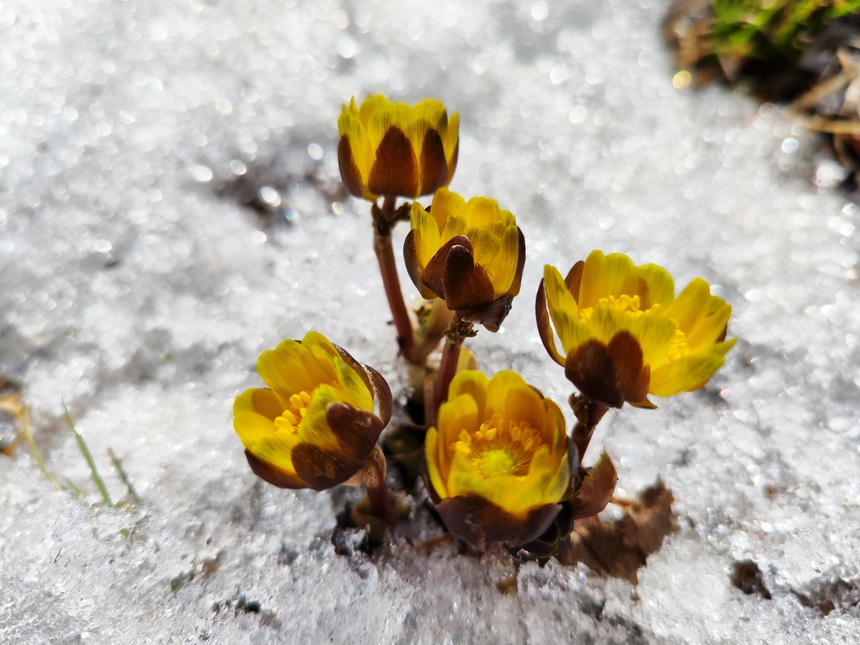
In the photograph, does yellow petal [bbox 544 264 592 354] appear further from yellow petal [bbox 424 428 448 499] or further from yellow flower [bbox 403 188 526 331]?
yellow petal [bbox 424 428 448 499]

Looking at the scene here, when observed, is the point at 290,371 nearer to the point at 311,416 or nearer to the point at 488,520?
the point at 311,416

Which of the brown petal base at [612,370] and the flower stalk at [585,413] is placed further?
the flower stalk at [585,413]

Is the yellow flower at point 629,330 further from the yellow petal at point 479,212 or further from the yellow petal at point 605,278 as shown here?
the yellow petal at point 479,212

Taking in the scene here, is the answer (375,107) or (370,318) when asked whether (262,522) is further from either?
(375,107)

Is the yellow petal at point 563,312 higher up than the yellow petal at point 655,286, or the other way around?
the yellow petal at point 563,312

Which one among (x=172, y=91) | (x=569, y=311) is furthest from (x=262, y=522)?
(x=172, y=91)

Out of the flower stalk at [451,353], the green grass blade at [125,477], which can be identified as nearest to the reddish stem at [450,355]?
the flower stalk at [451,353]

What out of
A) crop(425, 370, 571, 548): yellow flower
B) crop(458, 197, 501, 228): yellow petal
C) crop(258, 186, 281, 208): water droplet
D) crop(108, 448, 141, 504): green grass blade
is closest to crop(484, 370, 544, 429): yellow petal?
crop(425, 370, 571, 548): yellow flower
